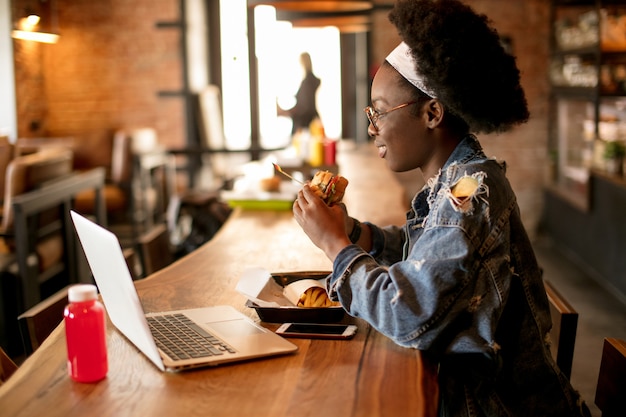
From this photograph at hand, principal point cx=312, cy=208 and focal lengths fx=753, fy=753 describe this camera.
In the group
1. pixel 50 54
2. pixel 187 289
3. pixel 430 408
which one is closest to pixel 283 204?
pixel 187 289

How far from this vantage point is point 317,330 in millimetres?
1641

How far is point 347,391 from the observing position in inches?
51.9

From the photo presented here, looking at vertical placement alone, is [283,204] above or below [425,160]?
below

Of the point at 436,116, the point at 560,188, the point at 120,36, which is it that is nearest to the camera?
the point at 436,116

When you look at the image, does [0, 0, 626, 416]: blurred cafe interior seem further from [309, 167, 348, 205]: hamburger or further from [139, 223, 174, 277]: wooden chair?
[309, 167, 348, 205]: hamburger

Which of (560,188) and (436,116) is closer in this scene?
(436,116)

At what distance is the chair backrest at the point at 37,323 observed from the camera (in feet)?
5.90

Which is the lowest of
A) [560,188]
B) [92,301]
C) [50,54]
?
[560,188]

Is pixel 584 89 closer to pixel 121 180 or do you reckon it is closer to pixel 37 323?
pixel 121 180

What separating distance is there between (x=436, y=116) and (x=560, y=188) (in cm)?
587

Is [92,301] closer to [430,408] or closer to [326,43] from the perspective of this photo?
[430,408]

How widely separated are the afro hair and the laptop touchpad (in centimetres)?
64

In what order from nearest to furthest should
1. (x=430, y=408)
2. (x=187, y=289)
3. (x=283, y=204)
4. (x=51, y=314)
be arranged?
1. (x=430, y=408)
2. (x=51, y=314)
3. (x=187, y=289)
4. (x=283, y=204)

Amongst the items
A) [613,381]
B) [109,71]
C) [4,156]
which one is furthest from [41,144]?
[613,381]
